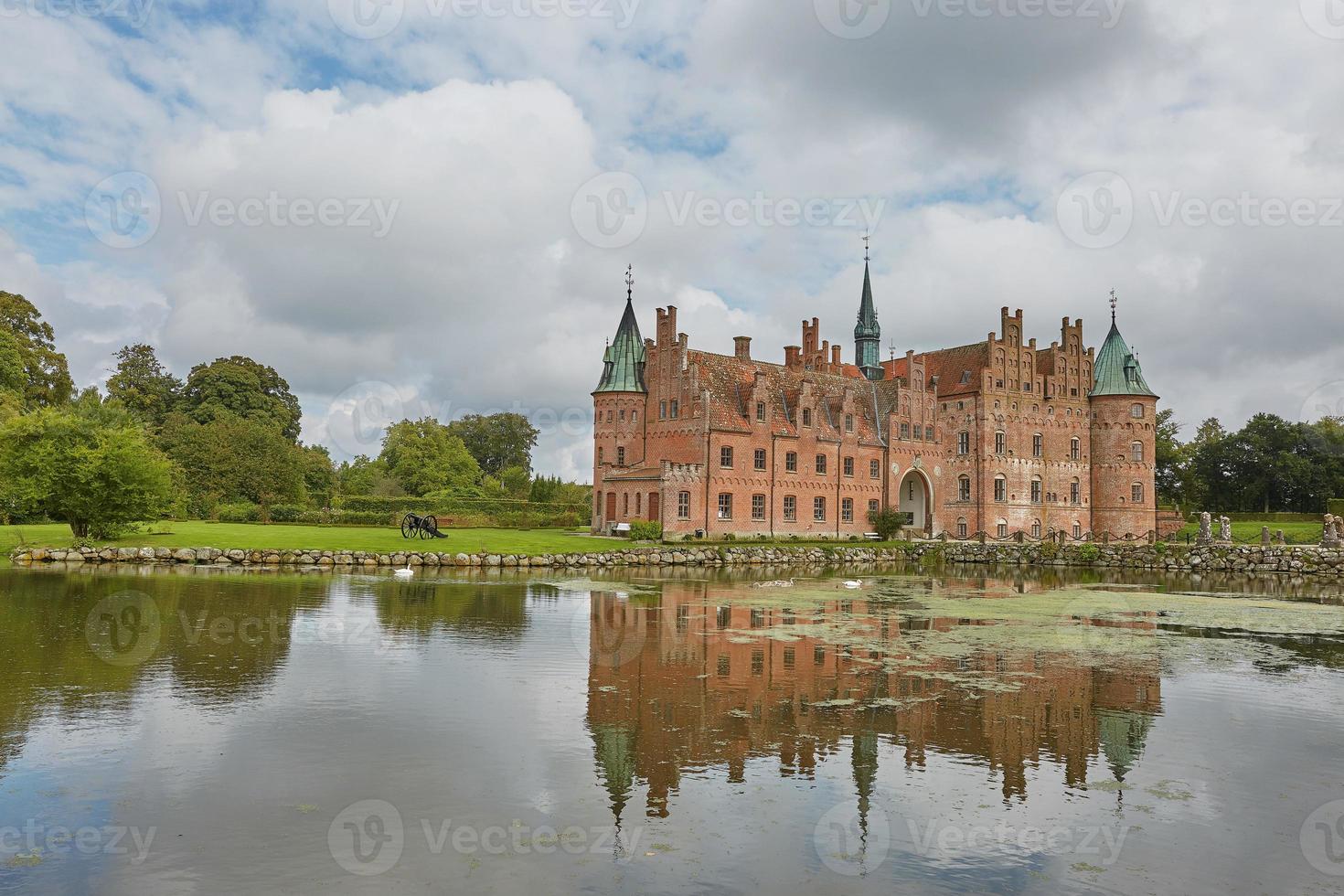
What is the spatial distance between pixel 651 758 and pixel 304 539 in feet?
105

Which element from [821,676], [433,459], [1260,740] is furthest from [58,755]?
[433,459]

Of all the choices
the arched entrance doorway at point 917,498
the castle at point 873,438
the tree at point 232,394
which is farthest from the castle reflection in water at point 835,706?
the tree at point 232,394

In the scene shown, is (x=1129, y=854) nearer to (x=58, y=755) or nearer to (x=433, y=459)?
(x=58, y=755)

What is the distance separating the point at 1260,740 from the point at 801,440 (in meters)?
42.1

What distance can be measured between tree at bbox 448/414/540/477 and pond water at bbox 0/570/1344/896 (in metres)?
75.8

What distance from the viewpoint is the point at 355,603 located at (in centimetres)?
2292

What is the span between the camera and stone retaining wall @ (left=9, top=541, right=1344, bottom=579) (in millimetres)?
34219

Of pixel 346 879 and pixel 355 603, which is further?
pixel 355 603
